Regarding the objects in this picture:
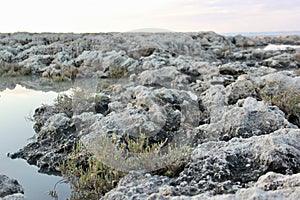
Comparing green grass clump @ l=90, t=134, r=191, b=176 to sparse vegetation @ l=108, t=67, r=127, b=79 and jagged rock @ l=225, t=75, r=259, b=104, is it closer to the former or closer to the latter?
jagged rock @ l=225, t=75, r=259, b=104

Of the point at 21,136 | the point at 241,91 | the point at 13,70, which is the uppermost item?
the point at 241,91

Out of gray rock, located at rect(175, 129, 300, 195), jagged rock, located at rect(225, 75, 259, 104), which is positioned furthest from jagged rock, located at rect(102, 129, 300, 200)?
jagged rock, located at rect(225, 75, 259, 104)

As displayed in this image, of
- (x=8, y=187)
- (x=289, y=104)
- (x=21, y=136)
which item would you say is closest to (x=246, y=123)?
(x=289, y=104)

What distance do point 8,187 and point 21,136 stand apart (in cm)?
308

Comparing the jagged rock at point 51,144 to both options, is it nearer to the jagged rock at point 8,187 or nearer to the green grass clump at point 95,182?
the jagged rock at point 8,187

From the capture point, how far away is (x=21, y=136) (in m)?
8.32

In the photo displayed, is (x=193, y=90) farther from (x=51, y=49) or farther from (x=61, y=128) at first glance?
(x=51, y=49)

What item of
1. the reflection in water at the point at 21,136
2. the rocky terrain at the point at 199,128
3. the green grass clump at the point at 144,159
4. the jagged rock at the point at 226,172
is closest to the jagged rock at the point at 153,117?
the rocky terrain at the point at 199,128

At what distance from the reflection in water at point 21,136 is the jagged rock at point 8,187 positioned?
17 cm

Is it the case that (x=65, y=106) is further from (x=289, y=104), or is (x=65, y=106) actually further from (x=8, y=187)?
(x=289, y=104)

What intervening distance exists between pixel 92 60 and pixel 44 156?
12.4 m

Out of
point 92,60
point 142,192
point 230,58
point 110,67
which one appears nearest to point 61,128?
point 142,192

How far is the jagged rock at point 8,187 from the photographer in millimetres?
5245

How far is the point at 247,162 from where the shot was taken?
4637 millimetres
